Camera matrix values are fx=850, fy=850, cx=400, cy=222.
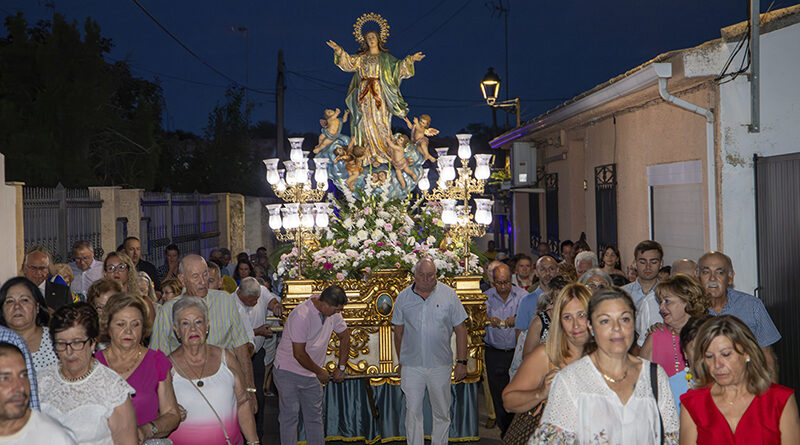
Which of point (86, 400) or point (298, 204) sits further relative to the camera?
point (298, 204)

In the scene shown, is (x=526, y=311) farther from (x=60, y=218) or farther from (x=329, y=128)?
(x=60, y=218)

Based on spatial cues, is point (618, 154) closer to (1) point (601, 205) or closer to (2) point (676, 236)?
(1) point (601, 205)

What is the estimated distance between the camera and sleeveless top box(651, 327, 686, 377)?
507cm

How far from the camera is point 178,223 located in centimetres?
1831

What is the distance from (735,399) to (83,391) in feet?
10.4

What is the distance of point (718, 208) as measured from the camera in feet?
27.9

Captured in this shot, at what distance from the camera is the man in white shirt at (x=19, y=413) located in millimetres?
3318

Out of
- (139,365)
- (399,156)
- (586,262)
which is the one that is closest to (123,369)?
(139,365)

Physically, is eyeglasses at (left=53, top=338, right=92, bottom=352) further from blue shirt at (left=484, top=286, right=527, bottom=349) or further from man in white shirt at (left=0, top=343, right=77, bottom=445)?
blue shirt at (left=484, top=286, right=527, bottom=349)

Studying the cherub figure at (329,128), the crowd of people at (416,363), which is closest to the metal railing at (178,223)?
the cherub figure at (329,128)

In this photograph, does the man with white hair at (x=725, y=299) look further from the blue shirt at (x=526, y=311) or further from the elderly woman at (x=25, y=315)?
the elderly woman at (x=25, y=315)

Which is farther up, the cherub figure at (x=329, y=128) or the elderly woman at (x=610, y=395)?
the cherub figure at (x=329, y=128)

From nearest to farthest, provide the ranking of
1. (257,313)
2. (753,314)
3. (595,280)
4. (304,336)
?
1. (753,314)
2. (595,280)
3. (304,336)
4. (257,313)

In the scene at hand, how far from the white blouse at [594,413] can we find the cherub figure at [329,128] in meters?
7.41
